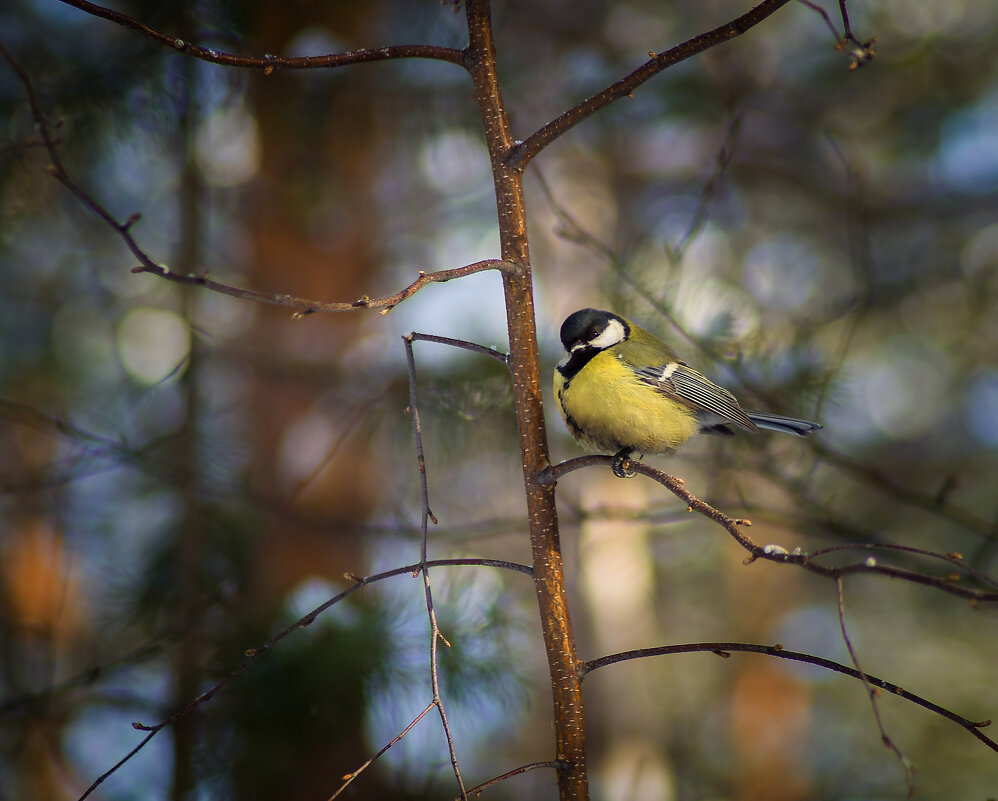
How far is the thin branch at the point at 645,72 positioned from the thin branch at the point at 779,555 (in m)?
0.43

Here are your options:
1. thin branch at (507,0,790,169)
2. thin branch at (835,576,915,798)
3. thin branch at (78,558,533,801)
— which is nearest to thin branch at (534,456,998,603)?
thin branch at (835,576,915,798)

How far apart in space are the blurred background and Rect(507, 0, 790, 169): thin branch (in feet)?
2.02

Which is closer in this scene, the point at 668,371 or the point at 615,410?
the point at 615,410

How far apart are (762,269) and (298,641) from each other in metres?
3.29

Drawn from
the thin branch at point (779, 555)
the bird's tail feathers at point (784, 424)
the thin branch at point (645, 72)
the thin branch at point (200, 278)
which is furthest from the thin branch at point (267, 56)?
the bird's tail feathers at point (784, 424)

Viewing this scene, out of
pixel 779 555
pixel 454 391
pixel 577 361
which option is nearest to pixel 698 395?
pixel 577 361

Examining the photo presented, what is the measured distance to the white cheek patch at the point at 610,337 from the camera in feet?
5.99

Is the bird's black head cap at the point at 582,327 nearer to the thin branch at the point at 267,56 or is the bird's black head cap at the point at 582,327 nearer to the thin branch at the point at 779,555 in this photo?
the thin branch at the point at 779,555

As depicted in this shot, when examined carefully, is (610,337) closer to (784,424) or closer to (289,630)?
(784,424)

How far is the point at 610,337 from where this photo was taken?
74.2 inches

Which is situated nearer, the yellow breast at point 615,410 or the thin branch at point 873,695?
the thin branch at point 873,695

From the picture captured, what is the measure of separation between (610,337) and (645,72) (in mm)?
1053

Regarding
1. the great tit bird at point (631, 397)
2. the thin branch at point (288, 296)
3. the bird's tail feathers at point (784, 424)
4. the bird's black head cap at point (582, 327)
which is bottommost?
the thin branch at point (288, 296)

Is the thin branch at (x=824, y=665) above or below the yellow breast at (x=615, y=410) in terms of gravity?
below
